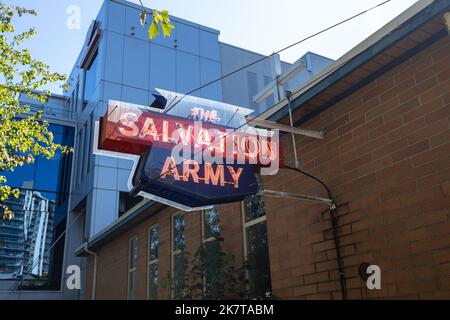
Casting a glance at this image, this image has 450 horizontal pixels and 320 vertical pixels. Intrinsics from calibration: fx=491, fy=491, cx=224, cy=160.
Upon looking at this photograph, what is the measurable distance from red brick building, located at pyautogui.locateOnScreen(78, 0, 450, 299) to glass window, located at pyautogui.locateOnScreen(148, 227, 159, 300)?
434 centimetres

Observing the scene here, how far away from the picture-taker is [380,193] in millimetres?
5875

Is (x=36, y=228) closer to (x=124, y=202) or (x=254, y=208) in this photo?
(x=124, y=202)

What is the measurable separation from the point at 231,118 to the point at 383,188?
2363 millimetres

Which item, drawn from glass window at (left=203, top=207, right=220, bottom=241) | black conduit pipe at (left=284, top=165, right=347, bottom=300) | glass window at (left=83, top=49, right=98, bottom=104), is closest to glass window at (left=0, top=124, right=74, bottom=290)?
glass window at (left=83, top=49, right=98, bottom=104)

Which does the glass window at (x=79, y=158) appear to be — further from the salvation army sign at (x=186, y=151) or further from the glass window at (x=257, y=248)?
the salvation army sign at (x=186, y=151)

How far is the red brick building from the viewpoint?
5273 mm

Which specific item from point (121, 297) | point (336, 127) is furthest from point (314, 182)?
point (121, 297)

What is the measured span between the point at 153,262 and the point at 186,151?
6518 mm

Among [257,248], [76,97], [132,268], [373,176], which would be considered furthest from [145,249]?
[76,97]

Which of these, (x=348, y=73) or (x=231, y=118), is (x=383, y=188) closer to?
(x=348, y=73)

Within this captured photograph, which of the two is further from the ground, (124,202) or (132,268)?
(124,202)

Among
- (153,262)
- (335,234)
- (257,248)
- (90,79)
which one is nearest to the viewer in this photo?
(335,234)

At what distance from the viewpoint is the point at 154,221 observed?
12.4m

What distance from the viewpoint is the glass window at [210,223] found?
9.57m
